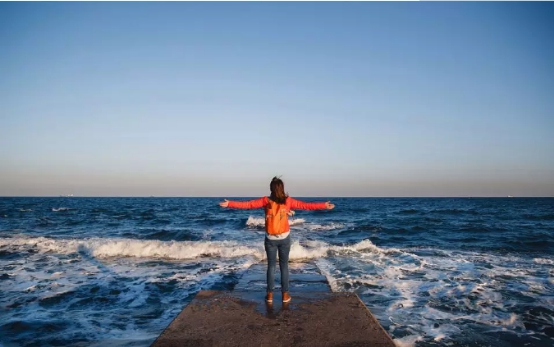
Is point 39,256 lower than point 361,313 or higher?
lower

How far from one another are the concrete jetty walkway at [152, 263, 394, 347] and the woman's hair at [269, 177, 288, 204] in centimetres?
164

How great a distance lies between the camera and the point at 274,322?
4395 mm

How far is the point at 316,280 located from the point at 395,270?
4410 mm

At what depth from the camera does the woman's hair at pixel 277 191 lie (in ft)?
15.9

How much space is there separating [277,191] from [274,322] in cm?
178

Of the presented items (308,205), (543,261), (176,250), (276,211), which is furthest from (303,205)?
(543,261)

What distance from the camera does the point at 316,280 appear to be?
7344mm

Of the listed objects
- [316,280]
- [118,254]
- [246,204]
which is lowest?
[118,254]

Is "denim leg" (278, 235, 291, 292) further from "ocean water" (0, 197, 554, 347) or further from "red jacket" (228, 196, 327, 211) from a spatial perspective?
"ocean water" (0, 197, 554, 347)

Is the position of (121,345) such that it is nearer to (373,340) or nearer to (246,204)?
(246,204)

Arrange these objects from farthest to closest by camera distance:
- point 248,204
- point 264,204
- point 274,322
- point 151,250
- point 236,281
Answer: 1. point 151,250
2. point 236,281
3. point 264,204
4. point 248,204
5. point 274,322

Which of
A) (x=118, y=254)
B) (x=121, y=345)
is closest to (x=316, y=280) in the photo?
(x=121, y=345)

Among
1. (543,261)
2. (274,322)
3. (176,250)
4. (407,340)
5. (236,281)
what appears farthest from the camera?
(176,250)

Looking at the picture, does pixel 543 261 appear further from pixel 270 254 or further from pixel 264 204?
pixel 264 204
